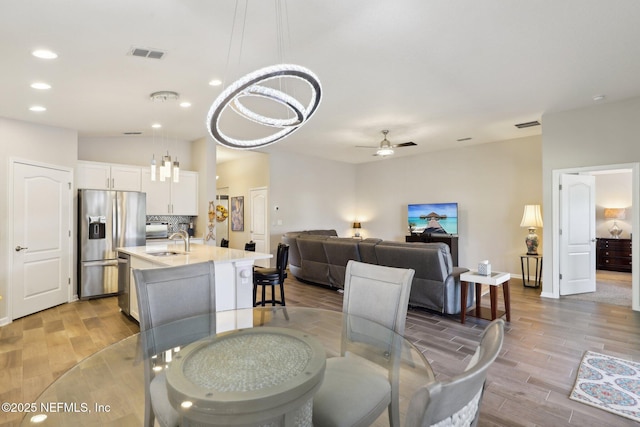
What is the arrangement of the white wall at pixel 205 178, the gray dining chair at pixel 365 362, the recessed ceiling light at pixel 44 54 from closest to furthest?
1. the gray dining chair at pixel 365 362
2. the recessed ceiling light at pixel 44 54
3. the white wall at pixel 205 178

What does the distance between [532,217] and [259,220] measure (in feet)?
18.7

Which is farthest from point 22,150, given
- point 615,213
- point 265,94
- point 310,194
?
point 615,213

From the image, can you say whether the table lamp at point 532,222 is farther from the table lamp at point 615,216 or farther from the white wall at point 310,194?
the white wall at point 310,194

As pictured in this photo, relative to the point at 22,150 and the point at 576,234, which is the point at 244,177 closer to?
the point at 22,150

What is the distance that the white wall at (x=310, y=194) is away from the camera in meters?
7.86

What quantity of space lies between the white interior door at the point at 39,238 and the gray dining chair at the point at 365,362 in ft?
14.6

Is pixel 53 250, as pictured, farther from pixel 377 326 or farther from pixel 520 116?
pixel 520 116

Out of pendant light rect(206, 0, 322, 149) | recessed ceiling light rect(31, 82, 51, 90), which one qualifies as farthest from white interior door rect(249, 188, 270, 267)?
pendant light rect(206, 0, 322, 149)

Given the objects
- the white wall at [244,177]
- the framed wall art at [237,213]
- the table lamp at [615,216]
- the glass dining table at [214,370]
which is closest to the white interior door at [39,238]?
the glass dining table at [214,370]

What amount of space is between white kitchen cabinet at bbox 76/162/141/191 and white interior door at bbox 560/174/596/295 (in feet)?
22.5

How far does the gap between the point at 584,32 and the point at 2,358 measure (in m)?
5.86

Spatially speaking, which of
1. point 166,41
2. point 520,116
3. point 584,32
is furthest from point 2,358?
point 520,116

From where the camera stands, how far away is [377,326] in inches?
83.7

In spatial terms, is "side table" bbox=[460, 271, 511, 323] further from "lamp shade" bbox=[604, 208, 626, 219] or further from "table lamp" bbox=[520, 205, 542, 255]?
"lamp shade" bbox=[604, 208, 626, 219]
